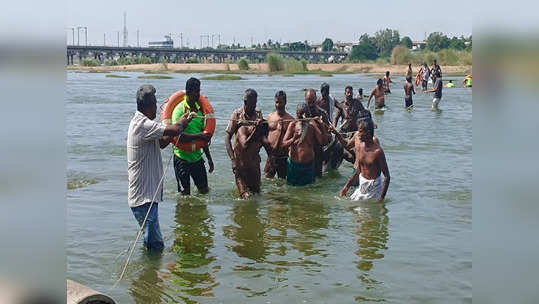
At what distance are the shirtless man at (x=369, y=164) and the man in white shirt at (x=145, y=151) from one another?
338 cm

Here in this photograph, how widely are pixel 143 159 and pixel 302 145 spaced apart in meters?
4.14

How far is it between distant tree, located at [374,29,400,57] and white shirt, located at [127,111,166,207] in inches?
5180

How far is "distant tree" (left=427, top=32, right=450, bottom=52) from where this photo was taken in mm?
104700

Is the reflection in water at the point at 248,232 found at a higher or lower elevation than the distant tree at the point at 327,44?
lower

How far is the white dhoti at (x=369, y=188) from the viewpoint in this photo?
28.6ft

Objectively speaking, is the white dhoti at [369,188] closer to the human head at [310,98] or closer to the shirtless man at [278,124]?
the shirtless man at [278,124]

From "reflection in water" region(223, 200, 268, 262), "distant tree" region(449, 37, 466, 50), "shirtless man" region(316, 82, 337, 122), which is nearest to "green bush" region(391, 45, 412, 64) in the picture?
"distant tree" region(449, 37, 466, 50)

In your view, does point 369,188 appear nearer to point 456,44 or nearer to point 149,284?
point 149,284

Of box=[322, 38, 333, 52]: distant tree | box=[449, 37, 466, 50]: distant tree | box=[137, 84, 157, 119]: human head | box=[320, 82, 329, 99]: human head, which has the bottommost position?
box=[137, 84, 157, 119]: human head

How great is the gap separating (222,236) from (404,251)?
7.25 feet

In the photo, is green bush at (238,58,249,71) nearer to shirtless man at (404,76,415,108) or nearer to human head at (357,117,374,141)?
shirtless man at (404,76,415,108)

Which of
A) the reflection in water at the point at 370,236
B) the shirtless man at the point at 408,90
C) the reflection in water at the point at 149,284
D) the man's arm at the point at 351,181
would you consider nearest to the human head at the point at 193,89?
the reflection in water at the point at 149,284
